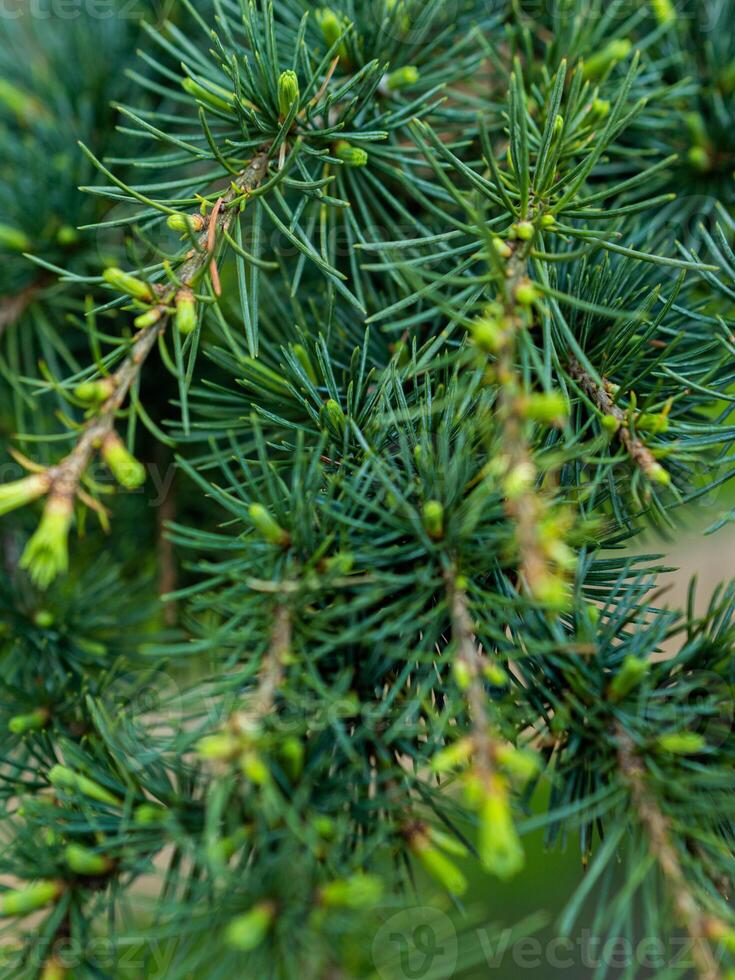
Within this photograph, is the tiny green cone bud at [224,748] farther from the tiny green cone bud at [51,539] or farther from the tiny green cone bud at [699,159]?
the tiny green cone bud at [699,159]

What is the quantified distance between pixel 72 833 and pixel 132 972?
63 mm

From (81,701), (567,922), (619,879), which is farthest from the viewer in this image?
(619,879)

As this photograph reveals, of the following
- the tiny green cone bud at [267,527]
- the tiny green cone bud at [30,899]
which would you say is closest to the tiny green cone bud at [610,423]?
the tiny green cone bud at [267,527]

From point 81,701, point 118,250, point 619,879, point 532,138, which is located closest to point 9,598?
point 81,701

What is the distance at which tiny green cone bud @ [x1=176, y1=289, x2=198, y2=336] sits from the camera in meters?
0.22

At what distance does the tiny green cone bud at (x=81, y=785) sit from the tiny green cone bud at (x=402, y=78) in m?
0.26

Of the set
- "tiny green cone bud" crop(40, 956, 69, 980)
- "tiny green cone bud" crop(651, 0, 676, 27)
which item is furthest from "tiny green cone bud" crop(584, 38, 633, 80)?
"tiny green cone bud" crop(40, 956, 69, 980)

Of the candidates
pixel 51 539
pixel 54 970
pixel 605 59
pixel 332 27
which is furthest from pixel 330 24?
pixel 54 970

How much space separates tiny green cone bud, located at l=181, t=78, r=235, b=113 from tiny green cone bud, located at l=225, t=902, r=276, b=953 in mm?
239

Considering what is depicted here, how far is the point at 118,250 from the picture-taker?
40 cm

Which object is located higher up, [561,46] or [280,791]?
[561,46]

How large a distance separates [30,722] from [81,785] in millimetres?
84

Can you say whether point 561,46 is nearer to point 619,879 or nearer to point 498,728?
point 498,728

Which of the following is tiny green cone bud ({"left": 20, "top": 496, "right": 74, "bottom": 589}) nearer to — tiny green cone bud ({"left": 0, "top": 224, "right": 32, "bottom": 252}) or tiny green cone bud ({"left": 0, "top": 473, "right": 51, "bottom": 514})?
tiny green cone bud ({"left": 0, "top": 473, "right": 51, "bottom": 514})
